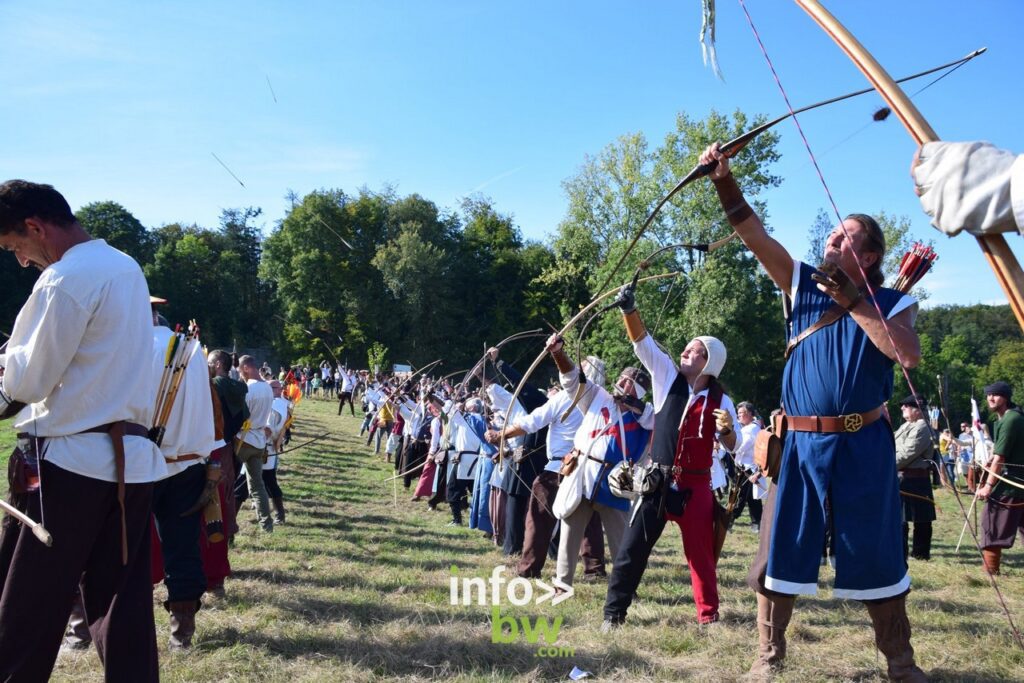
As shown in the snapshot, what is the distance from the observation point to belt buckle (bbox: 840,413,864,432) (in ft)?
10.5

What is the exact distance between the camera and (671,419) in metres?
5.15

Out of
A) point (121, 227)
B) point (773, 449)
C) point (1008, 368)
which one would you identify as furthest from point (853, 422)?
point (1008, 368)

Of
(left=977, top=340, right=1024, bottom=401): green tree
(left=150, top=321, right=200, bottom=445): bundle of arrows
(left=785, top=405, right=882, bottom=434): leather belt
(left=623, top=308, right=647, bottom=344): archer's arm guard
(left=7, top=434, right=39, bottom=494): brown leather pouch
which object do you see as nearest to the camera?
(left=7, top=434, right=39, bottom=494): brown leather pouch

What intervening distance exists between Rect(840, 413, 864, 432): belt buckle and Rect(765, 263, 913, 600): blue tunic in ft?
0.08

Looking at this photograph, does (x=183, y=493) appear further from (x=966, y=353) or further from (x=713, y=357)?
(x=966, y=353)

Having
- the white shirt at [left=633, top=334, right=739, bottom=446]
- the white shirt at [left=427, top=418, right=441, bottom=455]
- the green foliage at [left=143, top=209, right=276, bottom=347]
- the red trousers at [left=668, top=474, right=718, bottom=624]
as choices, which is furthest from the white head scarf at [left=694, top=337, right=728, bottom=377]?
the green foliage at [left=143, top=209, right=276, bottom=347]

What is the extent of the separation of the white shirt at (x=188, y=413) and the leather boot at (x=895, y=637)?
3.56m

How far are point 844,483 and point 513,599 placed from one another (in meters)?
3.15

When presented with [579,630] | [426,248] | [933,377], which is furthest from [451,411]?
[933,377]

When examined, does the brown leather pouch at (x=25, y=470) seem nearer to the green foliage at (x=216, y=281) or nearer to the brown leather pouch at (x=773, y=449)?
the brown leather pouch at (x=773, y=449)

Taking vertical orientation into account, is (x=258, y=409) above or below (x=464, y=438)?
above

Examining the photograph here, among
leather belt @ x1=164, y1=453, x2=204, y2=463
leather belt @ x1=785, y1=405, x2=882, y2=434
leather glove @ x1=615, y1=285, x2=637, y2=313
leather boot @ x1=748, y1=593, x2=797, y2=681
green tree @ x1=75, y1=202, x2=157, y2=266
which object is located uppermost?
green tree @ x1=75, y1=202, x2=157, y2=266

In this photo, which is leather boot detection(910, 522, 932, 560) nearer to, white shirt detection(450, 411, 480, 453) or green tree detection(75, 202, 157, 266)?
white shirt detection(450, 411, 480, 453)

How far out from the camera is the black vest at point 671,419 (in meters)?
5.10
